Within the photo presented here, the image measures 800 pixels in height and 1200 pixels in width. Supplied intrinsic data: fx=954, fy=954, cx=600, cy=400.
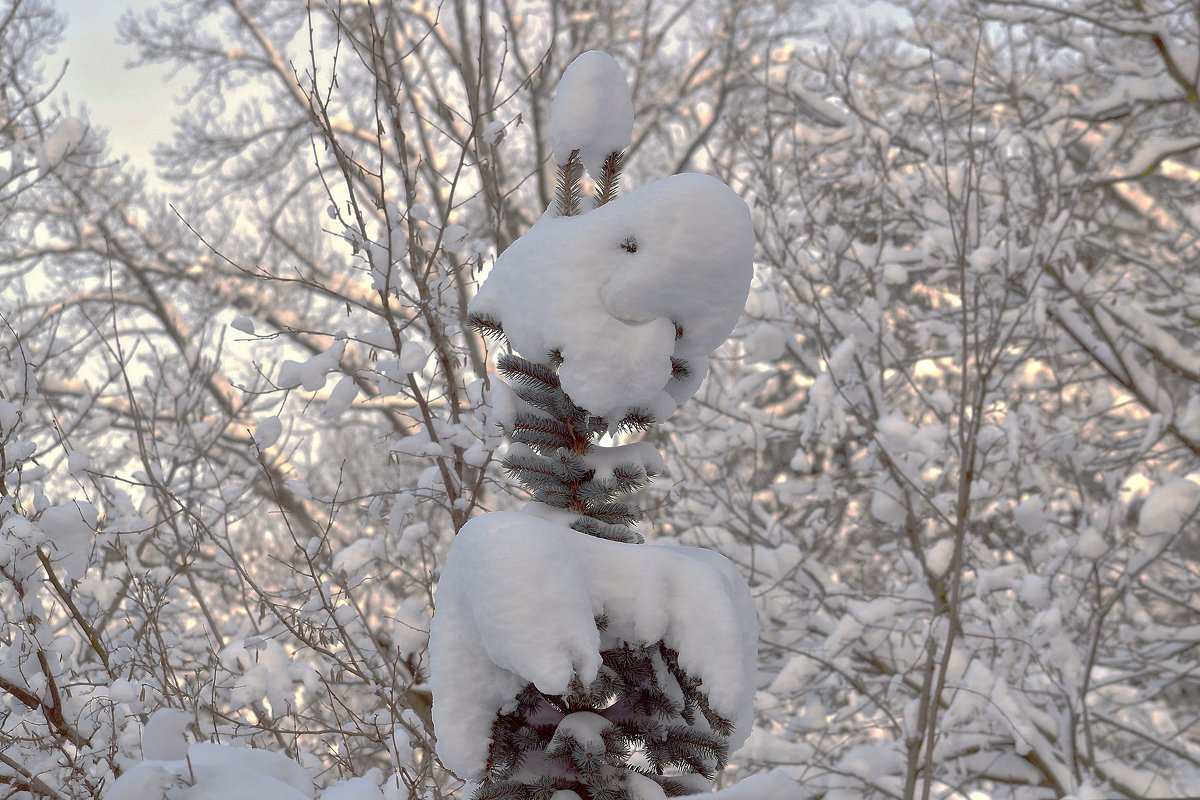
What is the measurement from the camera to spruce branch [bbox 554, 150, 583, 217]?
1989 mm

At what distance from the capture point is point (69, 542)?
10.4 feet

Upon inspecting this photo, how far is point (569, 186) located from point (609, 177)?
9 centimetres

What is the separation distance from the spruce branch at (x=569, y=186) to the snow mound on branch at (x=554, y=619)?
2.23 ft

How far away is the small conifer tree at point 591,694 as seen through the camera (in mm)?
1790

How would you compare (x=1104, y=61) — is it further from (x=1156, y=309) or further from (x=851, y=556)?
(x=851, y=556)

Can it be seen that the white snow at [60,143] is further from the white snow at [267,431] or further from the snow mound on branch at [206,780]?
the snow mound on branch at [206,780]

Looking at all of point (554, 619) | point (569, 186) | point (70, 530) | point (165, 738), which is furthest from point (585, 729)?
point (70, 530)

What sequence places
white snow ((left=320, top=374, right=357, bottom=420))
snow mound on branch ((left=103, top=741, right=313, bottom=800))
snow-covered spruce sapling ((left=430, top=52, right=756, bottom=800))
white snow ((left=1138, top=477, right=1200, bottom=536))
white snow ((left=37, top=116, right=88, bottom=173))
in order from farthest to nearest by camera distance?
1. white snow ((left=37, top=116, right=88, bottom=173))
2. white snow ((left=1138, top=477, right=1200, bottom=536))
3. white snow ((left=320, top=374, right=357, bottom=420))
4. snow-covered spruce sapling ((left=430, top=52, right=756, bottom=800))
5. snow mound on branch ((left=103, top=741, right=313, bottom=800))

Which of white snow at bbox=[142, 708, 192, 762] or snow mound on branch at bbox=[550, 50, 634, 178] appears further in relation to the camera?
snow mound on branch at bbox=[550, 50, 634, 178]

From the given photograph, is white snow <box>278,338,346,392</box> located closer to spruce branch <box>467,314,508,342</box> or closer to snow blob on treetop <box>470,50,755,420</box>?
spruce branch <box>467,314,508,342</box>

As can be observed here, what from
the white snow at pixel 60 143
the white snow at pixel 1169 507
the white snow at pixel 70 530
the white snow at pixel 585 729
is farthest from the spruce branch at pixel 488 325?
the white snow at pixel 60 143

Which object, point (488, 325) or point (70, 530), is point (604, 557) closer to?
point (488, 325)

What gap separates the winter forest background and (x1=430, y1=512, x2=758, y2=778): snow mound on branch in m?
0.08

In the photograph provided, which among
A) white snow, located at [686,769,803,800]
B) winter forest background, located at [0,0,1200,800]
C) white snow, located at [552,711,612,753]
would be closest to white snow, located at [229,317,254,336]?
winter forest background, located at [0,0,1200,800]
